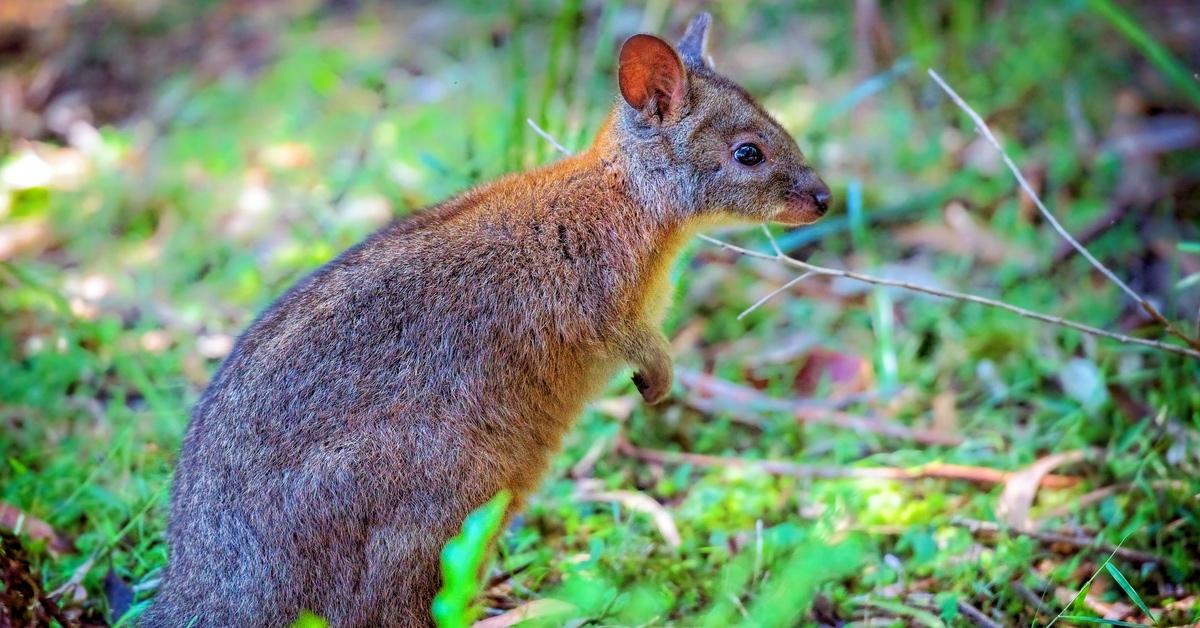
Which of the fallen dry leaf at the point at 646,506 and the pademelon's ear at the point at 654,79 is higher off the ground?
the pademelon's ear at the point at 654,79

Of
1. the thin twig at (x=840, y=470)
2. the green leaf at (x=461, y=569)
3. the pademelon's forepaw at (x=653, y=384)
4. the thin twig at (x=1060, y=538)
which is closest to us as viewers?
the green leaf at (x=461, y=569)

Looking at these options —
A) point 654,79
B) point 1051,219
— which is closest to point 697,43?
point 654,79

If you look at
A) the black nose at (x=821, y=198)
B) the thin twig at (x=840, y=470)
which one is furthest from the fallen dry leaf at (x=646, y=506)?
the black nose at (x=821, y=198)

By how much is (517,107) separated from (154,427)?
1832 mm

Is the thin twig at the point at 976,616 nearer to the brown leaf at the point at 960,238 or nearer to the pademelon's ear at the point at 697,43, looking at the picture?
the pademelon's ear at the point at 697,43

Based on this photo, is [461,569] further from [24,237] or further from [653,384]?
[24,237]

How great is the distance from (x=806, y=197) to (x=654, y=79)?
61 centimetres

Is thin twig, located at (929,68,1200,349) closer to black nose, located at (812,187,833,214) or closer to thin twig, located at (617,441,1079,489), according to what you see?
black nose, located at (812,187,833,214)

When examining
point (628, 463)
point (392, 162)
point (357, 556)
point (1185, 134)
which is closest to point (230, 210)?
point (392, 162)

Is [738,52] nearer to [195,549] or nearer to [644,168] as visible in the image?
[644,168]

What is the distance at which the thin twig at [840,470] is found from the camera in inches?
168

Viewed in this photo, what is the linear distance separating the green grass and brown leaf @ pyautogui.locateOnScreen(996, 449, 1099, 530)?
0.06 meters

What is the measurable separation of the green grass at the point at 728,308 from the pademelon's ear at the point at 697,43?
690mm

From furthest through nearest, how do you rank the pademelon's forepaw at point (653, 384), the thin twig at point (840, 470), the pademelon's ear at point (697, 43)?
the thin twig at point (840, 470), the pademelon's ear at point (697, 43), the pademelon's forepaw at point (653, 384)
